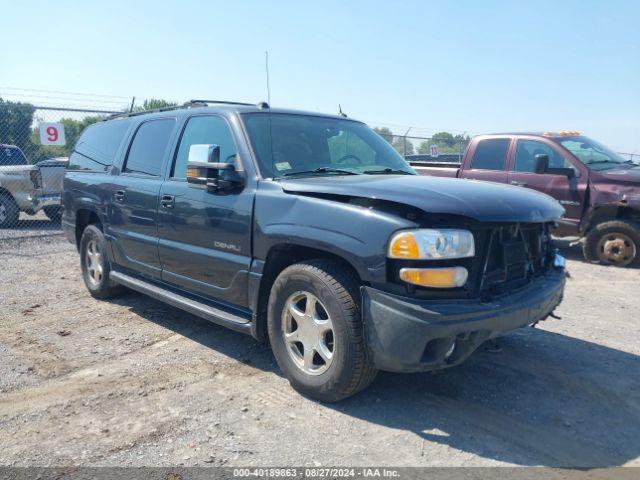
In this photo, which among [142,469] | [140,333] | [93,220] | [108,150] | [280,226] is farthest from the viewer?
[93,220]

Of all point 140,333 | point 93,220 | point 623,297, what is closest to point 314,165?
point 140,333

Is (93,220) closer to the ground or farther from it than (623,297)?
farther from it

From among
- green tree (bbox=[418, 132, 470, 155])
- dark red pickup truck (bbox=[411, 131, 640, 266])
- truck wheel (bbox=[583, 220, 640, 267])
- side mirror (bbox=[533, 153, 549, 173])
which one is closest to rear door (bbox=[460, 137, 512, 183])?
dark red pickup truck (bbox=[411, 131, 640, 266])

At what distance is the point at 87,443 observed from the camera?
9.68 feet

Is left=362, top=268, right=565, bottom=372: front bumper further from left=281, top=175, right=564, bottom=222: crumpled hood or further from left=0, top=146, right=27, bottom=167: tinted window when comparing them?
left=0, top=146, right=27, bottom=167: tinted window

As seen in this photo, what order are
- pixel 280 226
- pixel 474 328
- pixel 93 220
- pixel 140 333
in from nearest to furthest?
pixel 474 328, pixel 280 226, pixel 140 333, pixel 93 220

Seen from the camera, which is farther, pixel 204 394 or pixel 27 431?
pixel 204 394

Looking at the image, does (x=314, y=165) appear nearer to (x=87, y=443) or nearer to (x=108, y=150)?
(x=87, y=443)

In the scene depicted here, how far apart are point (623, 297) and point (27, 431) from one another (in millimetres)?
6046

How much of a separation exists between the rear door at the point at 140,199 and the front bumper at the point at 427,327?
7.91 feet

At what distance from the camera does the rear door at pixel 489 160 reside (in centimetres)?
854

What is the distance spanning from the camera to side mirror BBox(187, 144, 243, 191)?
374 centimetres

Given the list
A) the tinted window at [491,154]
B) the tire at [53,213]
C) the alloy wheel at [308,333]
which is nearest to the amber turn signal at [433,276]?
the alloy wheel at [308,333]

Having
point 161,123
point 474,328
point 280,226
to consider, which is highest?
point 161,123
